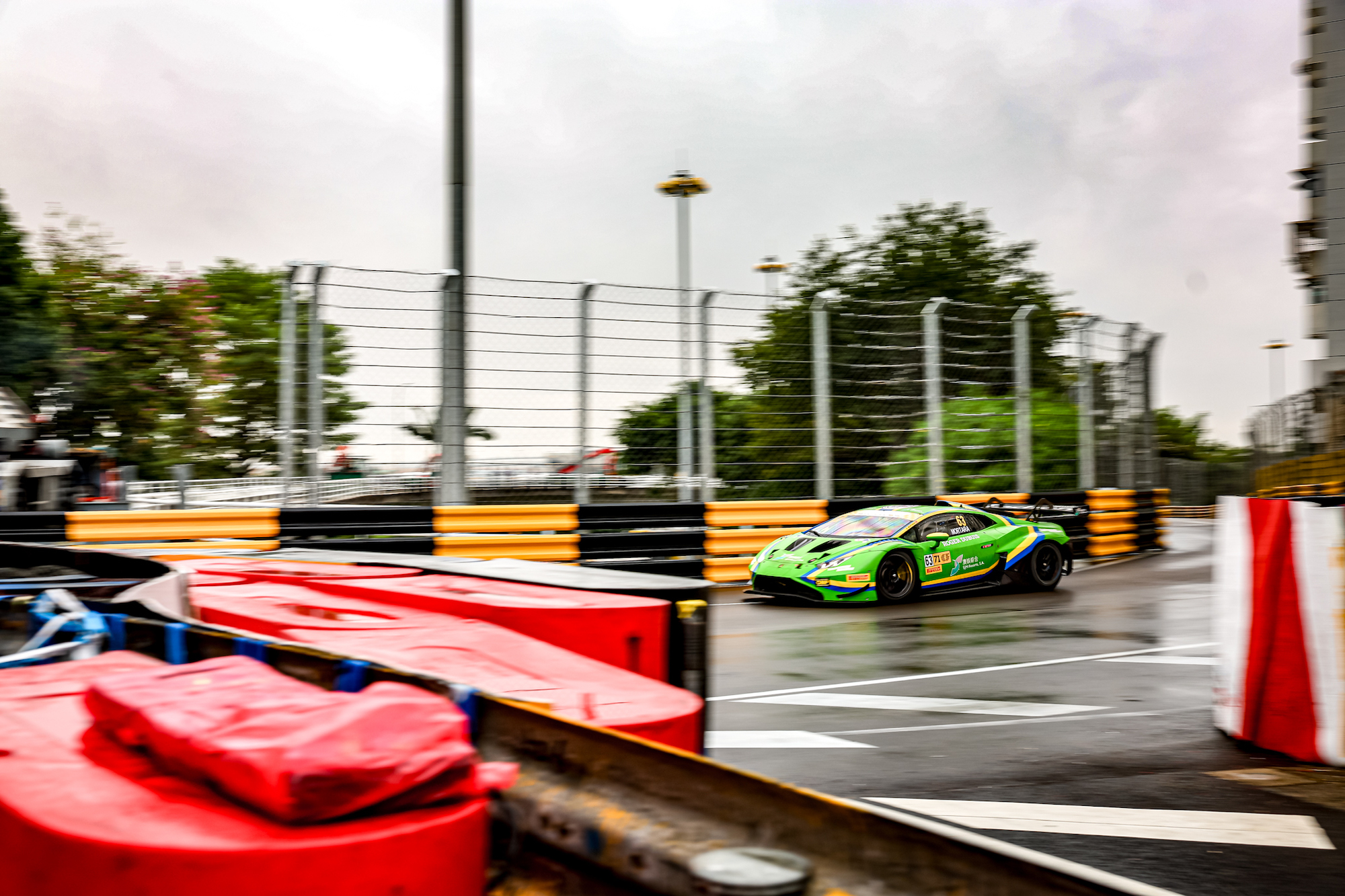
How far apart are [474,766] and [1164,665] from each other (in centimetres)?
671

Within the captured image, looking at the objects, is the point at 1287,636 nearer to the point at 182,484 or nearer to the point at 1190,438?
the point at 182,484

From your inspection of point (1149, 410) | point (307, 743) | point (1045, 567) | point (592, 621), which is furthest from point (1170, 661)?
point (1149, 410)

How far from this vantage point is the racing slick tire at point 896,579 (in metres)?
11.8

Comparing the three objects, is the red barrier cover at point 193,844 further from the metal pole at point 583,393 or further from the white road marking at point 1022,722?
the metal pole at point 583,393

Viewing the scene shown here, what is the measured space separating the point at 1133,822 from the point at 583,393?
29.3 feet

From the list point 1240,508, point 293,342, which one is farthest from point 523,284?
point 1240,508

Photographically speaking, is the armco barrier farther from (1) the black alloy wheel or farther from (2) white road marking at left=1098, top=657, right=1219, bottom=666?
(2) white road marking at left=1098, top=657, right=1219, bottom=666

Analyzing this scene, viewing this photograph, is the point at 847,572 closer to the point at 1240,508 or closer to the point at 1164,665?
the point at 1164,665

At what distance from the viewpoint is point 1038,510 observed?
15.3m

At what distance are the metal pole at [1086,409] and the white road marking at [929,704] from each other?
11974mm

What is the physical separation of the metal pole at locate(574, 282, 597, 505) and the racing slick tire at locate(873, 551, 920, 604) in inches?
127

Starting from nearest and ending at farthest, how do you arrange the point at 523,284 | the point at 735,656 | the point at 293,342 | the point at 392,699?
the point at 392,699 → the point at 735,656 → the point at 293,342 → the point at 523,284

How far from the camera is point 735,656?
818 centimetres

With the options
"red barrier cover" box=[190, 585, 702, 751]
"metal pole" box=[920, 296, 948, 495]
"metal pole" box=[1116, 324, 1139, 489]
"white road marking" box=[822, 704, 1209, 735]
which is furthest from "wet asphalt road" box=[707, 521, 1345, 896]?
"metal pole" box=[1116, 324, 1139, 489]
